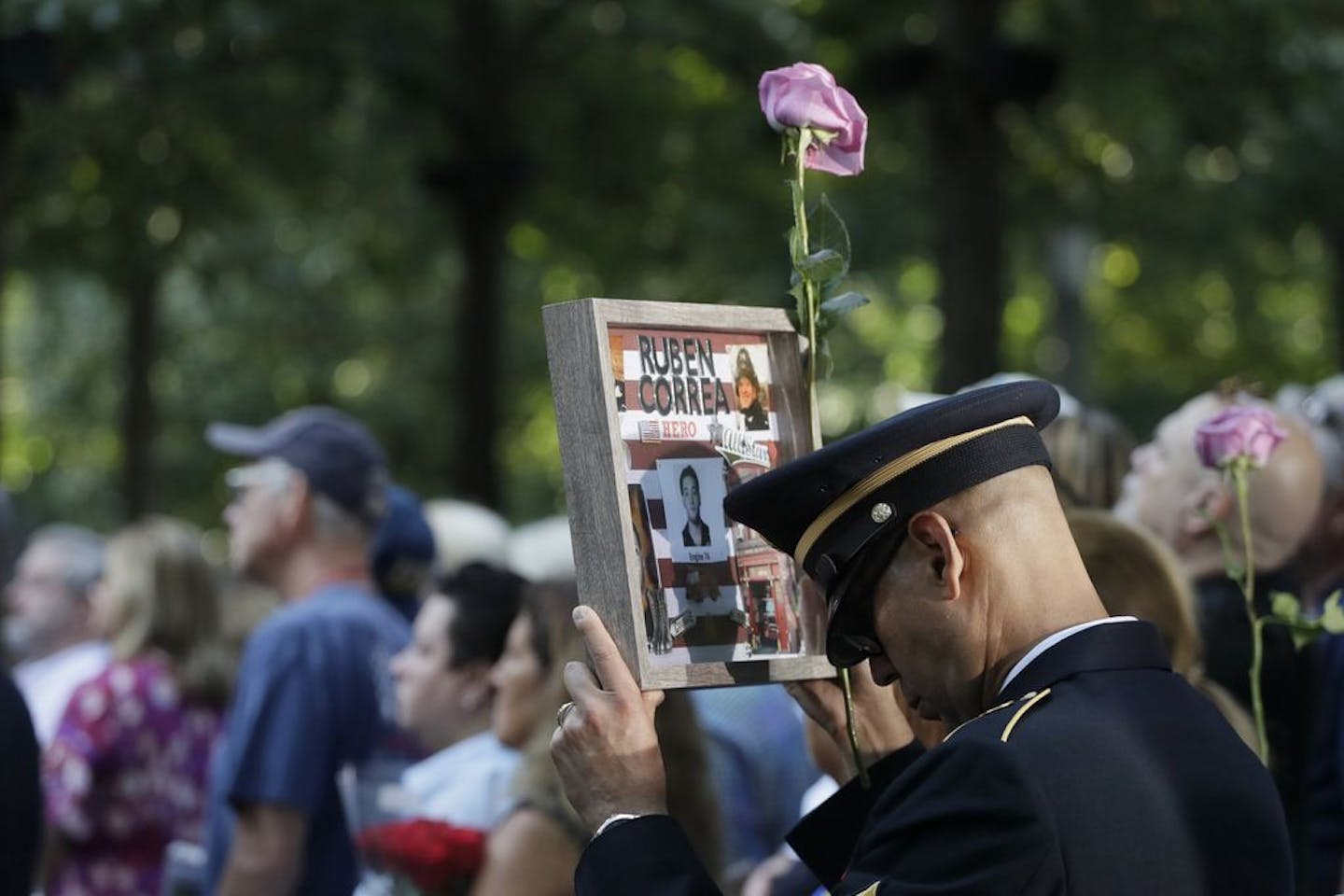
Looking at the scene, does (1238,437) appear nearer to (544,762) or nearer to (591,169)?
(544,762)

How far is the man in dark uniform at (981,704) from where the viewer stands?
2359 millimetres

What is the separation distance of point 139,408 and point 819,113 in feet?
48.9

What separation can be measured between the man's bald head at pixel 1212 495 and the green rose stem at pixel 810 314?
1555 mm

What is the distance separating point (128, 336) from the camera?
17.2 m

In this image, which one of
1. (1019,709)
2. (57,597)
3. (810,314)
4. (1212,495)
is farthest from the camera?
(57,597)

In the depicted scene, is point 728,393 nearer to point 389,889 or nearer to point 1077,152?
point 389,889

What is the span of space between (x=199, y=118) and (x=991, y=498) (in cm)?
1055

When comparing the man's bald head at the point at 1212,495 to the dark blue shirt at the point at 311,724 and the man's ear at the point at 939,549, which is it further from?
the dark blue shirt at the point at 311,724

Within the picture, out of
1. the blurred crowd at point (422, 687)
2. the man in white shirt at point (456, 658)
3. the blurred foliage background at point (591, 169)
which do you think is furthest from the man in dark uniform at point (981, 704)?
the blurred foliage background at point (591, 169)

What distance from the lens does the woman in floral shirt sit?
21.2 feet

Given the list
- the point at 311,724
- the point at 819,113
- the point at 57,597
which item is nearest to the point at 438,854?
the point at 311,724

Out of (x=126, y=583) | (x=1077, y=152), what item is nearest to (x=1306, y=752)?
(x=126, y=583)

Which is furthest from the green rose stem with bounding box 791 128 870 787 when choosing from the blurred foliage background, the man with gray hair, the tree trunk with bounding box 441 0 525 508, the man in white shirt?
the tree trunk with bounding box 441 0 525 508

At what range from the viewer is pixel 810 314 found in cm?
303
